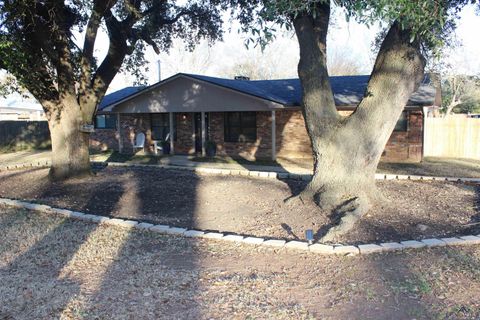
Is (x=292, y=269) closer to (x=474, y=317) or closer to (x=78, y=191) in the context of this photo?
(x=474, y=317)

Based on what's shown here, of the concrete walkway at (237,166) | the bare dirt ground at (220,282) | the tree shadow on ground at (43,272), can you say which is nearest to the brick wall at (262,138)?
the concrete walkway at (237,166)

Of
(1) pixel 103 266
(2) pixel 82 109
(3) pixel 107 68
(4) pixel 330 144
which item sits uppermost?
(3) pixel 107 68

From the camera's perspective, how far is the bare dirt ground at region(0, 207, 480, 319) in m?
3.68

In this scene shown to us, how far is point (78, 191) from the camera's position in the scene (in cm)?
912

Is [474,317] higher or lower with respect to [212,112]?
lower

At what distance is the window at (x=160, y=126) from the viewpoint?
20.3 m

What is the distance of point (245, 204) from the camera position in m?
7.70

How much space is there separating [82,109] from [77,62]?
1242 mm

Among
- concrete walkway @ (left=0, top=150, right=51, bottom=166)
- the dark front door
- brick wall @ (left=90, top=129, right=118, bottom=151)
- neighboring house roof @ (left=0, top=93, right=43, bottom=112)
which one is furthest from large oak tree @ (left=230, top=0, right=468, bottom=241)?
neighboring house roof @ (left=0, top=93, right=43, bottom=112)

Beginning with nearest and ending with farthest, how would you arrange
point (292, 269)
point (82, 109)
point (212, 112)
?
point (292, 269) < point (82, 109) < point (212, 112)

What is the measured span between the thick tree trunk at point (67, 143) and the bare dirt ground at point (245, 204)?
1.09ft

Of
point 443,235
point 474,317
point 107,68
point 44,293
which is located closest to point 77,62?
point 107,68

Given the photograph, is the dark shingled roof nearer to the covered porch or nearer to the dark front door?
the covered porch

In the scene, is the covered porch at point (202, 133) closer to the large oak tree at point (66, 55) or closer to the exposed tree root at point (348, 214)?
the large oak tree at point (66, 55)
